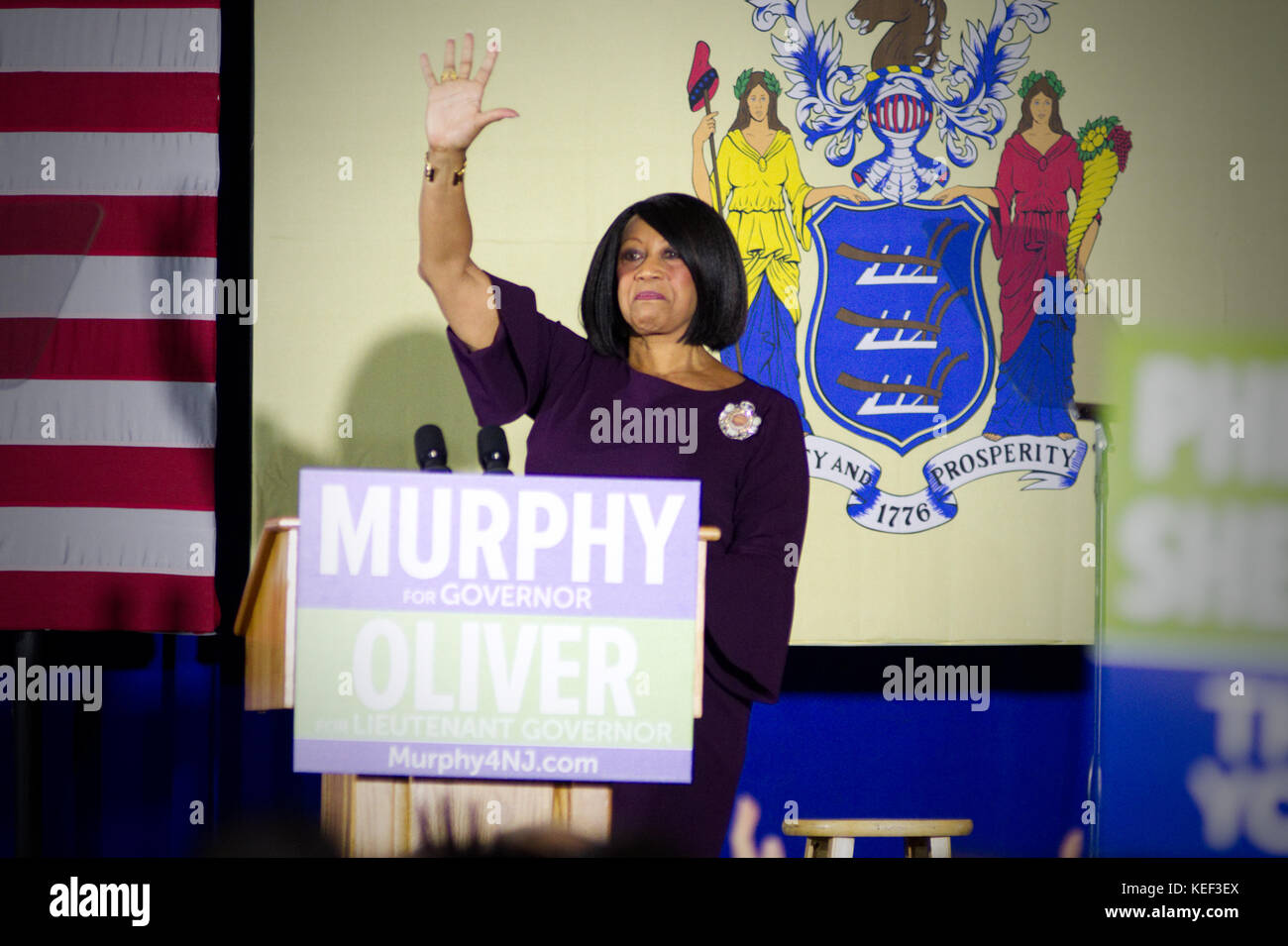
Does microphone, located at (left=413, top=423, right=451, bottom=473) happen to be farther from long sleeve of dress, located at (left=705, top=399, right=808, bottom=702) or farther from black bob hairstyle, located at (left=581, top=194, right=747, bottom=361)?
long sleeve of dress, located at (left=705, top=399, right=808, bottom=702)

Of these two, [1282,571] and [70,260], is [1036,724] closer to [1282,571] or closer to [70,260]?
[1282,571]

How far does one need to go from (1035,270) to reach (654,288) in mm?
1173

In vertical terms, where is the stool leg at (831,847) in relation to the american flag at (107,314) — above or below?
below

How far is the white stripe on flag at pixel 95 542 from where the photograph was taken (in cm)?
366

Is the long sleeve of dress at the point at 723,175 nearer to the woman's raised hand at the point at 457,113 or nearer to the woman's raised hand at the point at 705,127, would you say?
the woman's raised hand at the point at 705,127

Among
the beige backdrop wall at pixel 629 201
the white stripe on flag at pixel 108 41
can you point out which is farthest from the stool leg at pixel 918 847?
the white stripe on flag at pixel 108 41

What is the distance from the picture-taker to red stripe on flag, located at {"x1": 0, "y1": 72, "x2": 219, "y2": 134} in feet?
12.0

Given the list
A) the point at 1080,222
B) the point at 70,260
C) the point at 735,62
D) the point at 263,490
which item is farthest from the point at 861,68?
the point at 70,260

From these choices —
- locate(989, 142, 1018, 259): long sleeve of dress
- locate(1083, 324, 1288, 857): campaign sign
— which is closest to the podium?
locate(989, 142, 1018, 259): long sleeve of dress

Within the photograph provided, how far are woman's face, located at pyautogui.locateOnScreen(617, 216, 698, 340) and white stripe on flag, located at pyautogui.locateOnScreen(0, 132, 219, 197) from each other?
1.27m

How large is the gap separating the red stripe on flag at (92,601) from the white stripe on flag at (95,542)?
2cm

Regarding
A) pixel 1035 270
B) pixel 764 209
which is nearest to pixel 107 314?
pixel 764 209
